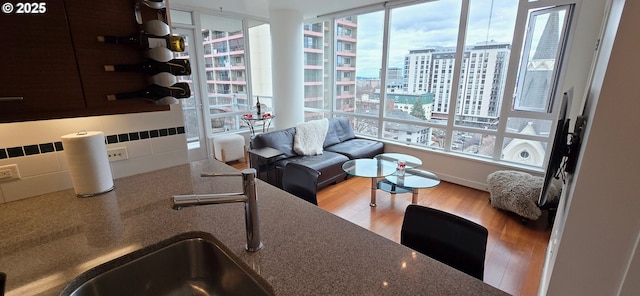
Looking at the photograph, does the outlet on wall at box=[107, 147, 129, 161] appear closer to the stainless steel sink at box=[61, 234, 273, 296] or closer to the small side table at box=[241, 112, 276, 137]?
the stainless steel sink at box=[61, 234, 273, 296]

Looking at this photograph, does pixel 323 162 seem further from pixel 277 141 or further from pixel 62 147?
pixel 62 147

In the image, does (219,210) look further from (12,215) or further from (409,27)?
(409,27)

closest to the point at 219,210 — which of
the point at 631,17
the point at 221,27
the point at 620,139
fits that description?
the point at 620,139

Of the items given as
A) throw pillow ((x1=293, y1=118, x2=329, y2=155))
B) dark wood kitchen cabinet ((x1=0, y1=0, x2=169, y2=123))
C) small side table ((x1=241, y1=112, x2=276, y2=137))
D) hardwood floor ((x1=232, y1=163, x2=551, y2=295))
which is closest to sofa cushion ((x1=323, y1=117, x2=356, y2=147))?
throw pillow ((x1=293, y1=118, x2=329, y2=155))

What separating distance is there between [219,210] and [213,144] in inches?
151

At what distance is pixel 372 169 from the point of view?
3.20 meters

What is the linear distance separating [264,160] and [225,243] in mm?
2449

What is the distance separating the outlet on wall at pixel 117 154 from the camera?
1424 mm

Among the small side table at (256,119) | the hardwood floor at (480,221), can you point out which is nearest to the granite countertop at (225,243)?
the hardwood floor at (480,221)

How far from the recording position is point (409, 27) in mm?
4008

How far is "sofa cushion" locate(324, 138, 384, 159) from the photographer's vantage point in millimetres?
3998

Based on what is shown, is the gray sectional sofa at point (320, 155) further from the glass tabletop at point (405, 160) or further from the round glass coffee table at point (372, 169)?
the glass tabletop at point (405, 160)

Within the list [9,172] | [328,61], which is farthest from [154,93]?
[328,61]

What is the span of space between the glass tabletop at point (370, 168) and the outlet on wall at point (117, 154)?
2173 mm
